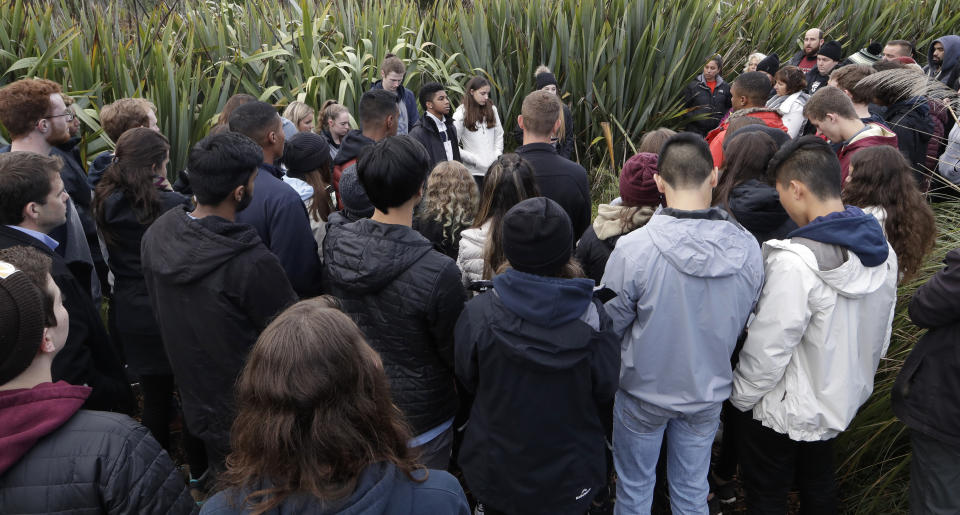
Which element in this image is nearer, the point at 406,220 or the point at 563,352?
the point at 563,352

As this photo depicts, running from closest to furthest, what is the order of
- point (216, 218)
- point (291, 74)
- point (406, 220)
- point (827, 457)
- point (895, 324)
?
1. point (216, 218)
2. point (406, 220)
3. point (827, 457)
4. point (895, 324)
5. point (291, 74)

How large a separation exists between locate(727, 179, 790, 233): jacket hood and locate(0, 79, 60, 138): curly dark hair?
342 centimetres

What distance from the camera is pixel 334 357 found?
118 centimetres

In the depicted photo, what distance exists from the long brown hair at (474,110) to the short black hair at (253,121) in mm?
2604

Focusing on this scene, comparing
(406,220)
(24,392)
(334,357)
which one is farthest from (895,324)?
(24,392)

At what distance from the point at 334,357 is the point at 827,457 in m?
2.12

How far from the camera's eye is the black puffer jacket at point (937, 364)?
2084 millimetres

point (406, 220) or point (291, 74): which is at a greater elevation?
point (406, 220)

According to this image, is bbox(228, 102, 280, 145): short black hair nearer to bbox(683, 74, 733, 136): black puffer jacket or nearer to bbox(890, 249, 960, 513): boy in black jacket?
bbox(890, 249, 960, 513): boy in black jacket

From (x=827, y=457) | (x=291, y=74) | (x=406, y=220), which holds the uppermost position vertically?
(x=406, y=220)

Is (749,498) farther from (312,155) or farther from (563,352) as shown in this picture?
(312,155)

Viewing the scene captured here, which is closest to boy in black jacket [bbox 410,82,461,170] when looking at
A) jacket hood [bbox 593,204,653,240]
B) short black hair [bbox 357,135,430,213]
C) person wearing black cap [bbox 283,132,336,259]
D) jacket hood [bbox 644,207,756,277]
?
person wearing black cap [bbox 283,132,336,259]

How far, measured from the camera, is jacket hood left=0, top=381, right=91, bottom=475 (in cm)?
121

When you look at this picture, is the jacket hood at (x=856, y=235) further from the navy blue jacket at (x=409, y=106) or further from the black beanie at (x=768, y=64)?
the black beanie at (x=768, y=64)
